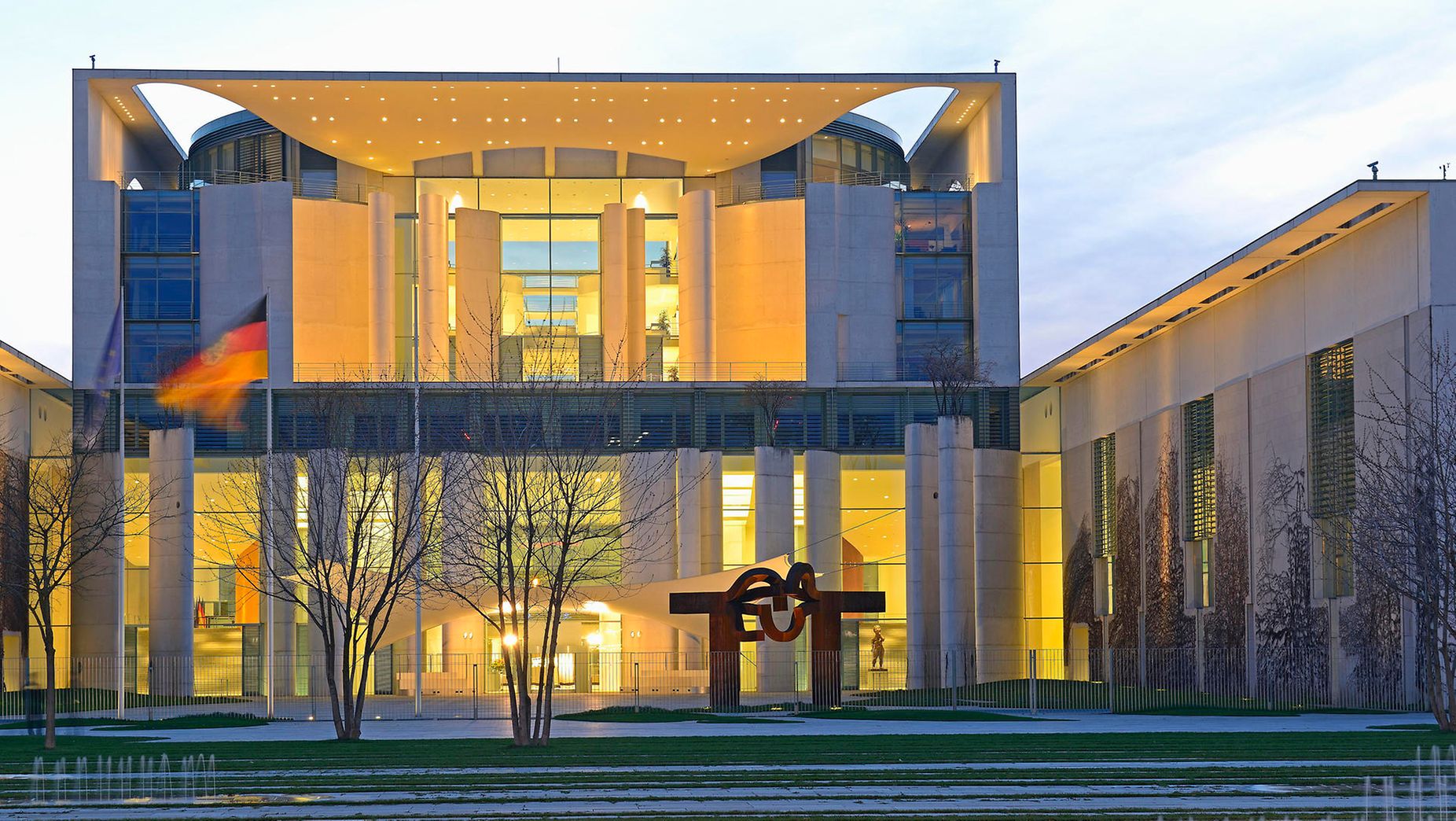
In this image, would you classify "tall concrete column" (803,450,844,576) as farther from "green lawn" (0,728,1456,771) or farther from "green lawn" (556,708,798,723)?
"green lawn" (0,728,1456,771)

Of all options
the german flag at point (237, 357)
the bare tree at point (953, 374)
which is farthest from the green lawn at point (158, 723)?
the bare tree at point (953, 374)

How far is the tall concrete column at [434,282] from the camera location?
67312 mm

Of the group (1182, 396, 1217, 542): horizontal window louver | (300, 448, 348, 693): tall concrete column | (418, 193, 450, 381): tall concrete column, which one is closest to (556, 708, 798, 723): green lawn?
(300, 448, 348, 693): tall concrete column

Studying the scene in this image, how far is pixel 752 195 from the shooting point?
72500mm

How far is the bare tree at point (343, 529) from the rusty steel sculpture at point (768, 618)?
25.8 ft

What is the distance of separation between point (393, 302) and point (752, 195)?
1576 cm

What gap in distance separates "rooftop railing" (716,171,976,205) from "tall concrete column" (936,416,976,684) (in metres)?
14.7

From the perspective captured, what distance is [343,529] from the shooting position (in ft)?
184

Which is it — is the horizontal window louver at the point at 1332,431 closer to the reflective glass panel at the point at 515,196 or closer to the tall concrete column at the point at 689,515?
the tall concrete column at the point at 689,515

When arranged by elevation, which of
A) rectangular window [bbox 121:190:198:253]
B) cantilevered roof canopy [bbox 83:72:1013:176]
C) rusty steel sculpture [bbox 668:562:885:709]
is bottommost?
rusty steel sculpture [bbox 668:562:885:709]

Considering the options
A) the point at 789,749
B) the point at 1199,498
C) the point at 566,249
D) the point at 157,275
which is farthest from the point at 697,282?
the point at 789,749

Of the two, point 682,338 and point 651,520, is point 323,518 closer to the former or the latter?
point 651,520

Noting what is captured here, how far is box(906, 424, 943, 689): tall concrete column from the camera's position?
61.3 meters

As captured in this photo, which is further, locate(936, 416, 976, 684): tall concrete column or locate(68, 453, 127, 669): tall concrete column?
locate(68, 453, 127, 669): tall concrete column
